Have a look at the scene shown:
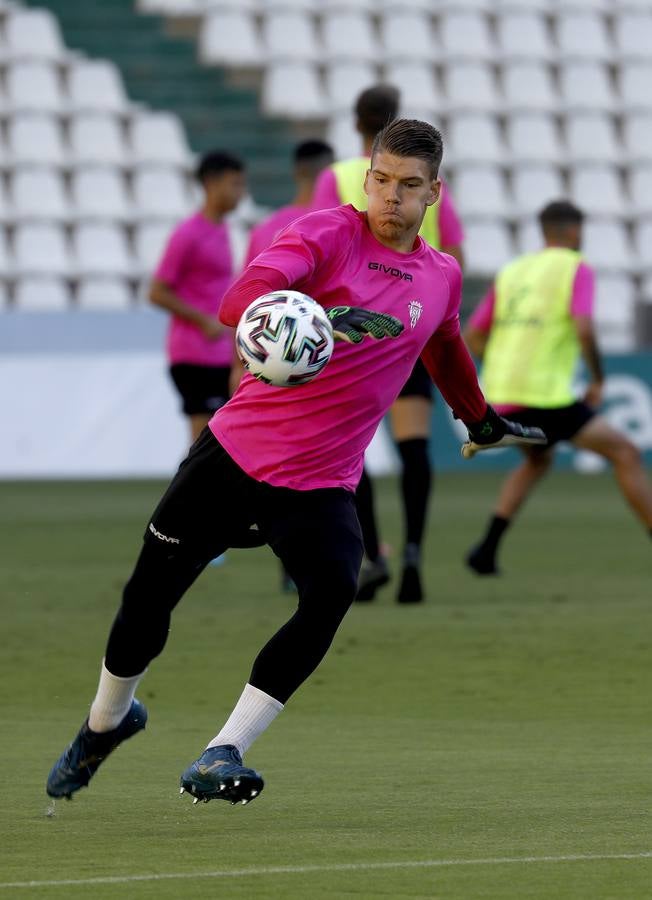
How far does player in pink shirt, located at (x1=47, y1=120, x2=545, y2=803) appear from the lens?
4.93 meters

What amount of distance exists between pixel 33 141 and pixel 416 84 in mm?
5515

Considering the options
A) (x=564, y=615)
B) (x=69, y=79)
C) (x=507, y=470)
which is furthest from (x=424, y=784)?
(x=69, y=79)

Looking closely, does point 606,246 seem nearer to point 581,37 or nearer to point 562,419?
point 581,37

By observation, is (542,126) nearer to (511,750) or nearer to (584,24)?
(584,24)

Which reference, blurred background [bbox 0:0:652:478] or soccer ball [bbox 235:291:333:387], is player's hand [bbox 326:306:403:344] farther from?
blurred background [bbox 0:0:652:478]

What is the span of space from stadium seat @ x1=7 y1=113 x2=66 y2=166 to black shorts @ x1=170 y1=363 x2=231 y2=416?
11141mm

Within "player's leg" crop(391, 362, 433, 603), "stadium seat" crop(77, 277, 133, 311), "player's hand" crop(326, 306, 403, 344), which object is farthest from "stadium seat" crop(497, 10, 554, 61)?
"player's hand" crop(326, 306, 403, 344)

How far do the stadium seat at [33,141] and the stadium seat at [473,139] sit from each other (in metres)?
5.35

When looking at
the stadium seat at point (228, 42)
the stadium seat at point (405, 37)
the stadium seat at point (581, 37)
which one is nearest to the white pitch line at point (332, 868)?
the stadium seat at point (228, 42)

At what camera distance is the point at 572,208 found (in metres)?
11.5

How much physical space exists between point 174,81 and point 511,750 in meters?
19.6

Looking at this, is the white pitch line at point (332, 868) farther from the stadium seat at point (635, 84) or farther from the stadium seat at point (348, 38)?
the stadium seat at point (635, 84)

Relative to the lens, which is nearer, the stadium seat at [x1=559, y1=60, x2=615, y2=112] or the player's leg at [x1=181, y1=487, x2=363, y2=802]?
the player's leg at [x1=181, y1=487, x2=363, y2=802]

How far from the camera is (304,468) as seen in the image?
16.4 ft
